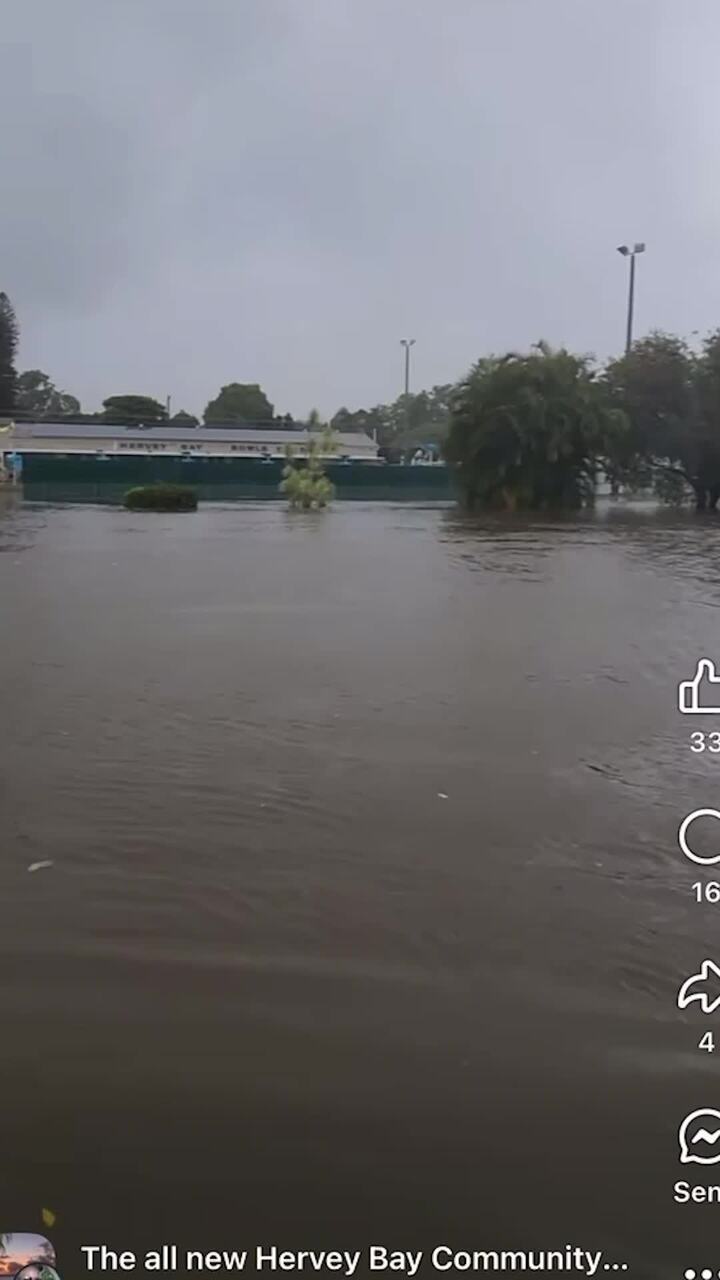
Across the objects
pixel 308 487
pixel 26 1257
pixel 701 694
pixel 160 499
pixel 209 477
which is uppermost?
pixel 209 477

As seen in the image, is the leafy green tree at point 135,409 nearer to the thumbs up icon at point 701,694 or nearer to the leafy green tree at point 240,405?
the leafy green tree at point 240,405

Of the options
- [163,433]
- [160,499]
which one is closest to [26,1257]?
[160,499]

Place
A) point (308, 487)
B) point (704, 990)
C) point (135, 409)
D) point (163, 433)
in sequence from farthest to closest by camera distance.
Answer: point (135, 409) < point (163, 433) < point (308, 487) < point (704, 990)

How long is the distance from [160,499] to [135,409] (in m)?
25.7

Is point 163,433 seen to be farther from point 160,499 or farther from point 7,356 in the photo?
point 160,499

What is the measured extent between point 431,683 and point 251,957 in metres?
2.63

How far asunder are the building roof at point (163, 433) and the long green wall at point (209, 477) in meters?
6.91

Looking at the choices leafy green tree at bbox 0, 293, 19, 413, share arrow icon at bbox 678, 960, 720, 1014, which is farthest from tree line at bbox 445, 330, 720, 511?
share arrow icon at bbox 678, 960, 720, 1014

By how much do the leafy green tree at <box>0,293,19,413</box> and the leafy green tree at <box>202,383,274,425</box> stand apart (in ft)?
37.7

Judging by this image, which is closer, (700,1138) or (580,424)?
(700,1138)

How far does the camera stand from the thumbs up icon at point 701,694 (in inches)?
151

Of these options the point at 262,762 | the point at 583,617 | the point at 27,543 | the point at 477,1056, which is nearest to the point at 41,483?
the point at 27,543

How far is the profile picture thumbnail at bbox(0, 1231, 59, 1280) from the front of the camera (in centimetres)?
117

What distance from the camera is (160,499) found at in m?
22.2
